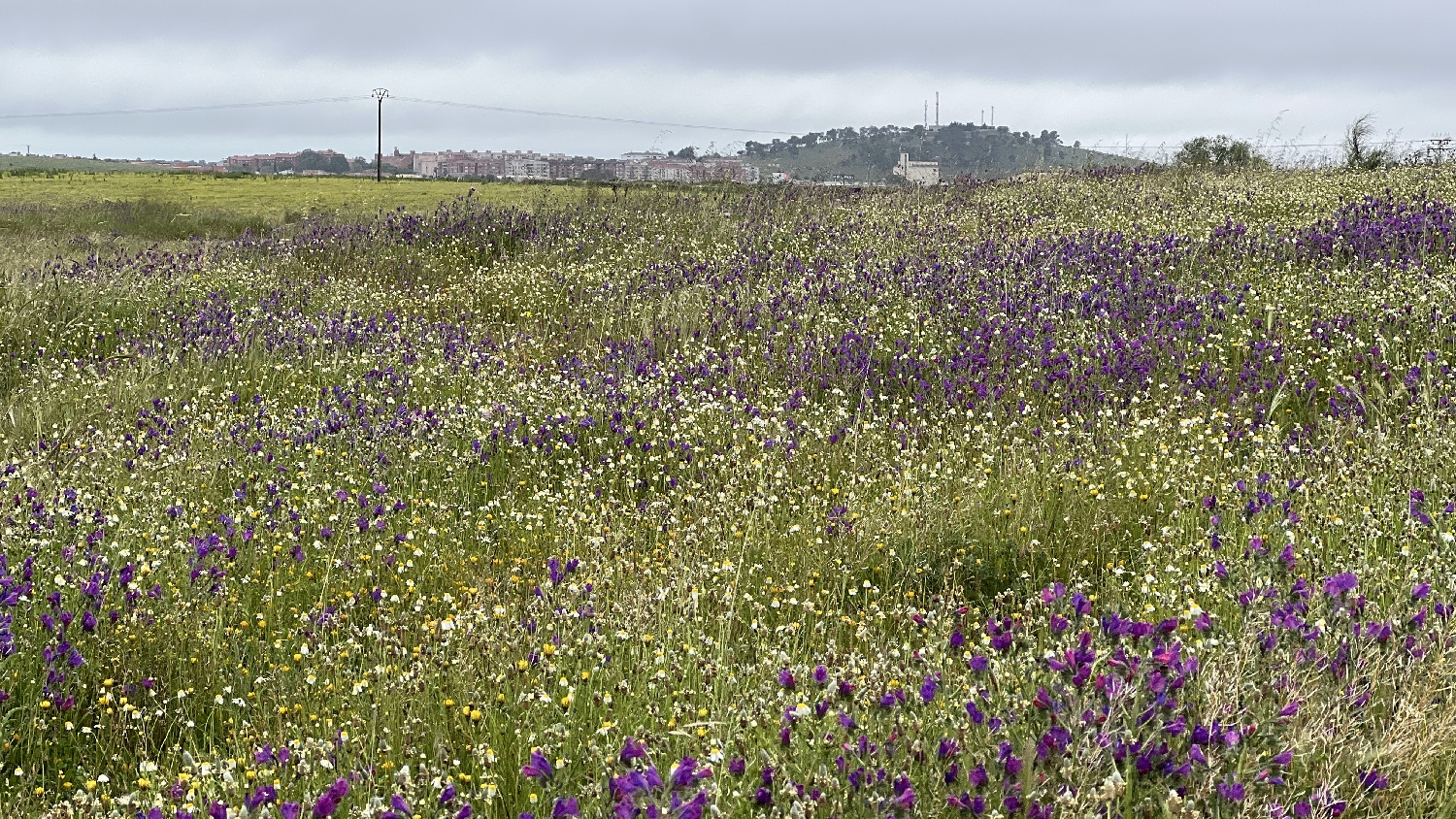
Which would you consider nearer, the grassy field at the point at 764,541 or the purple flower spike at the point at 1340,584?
the grassy field at the point at 764,541

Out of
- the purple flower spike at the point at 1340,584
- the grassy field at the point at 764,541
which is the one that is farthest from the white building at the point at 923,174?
the purple flower spike at the point at 1340,584

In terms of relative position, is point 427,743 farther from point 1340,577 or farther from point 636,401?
point 636,401

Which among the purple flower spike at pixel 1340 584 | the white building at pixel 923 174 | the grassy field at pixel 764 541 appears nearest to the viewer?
the grassy field at pixel 764 541

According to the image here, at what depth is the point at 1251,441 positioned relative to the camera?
5.62 m

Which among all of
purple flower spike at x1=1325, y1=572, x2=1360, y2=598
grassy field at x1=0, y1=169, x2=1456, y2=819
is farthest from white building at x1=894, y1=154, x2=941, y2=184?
purple flower spike at x1=1325, y1=572, x2=1360, y2=598

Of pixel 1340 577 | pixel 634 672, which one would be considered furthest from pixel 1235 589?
pixel 634 672

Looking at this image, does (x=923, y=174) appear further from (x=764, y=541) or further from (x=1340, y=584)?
(x=1340, y=584)

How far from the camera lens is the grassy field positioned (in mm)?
2373

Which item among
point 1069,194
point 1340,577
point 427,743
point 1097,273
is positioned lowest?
point 427,743

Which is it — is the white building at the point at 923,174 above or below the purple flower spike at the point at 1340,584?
above

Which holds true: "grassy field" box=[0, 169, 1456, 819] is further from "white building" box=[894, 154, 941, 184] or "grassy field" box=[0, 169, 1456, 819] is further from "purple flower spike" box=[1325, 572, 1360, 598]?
"white building" box=[894, 154, 941, 184]

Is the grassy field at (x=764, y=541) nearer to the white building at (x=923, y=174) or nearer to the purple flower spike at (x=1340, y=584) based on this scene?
the purple flower spike at (x=1340, y=584)

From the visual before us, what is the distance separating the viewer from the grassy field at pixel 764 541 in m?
2.37

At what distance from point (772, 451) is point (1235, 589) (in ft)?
9.40
